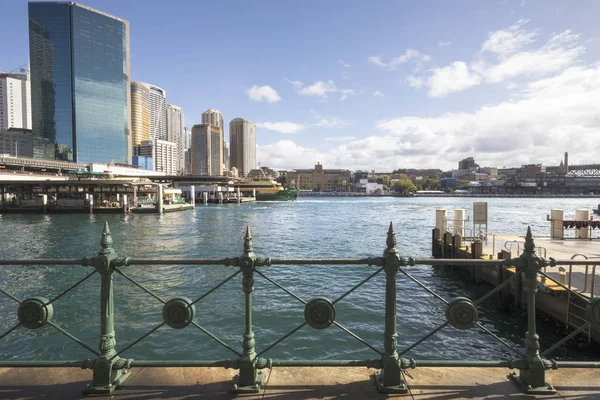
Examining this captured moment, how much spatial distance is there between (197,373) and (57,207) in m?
71.3

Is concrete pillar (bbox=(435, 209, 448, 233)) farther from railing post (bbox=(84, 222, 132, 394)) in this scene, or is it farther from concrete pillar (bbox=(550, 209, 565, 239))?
railing post (bbox=(84, 222, 132, 394))

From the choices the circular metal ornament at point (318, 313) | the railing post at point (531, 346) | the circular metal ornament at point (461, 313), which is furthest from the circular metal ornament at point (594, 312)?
the circular metal ornament at point (318, 313)

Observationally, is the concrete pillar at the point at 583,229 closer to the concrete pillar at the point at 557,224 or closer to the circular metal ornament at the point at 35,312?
the concrete pillar at the point at 557,224

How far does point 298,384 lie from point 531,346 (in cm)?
240

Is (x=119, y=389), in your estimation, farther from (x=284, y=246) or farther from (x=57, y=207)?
(x=57, y=207)

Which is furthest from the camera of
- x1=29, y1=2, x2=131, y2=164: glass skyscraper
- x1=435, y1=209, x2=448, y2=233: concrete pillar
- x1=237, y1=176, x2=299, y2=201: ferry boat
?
x1=29, y1=2, x2=131, y2=164: glass skyscraper

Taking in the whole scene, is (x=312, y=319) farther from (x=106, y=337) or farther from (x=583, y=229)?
(x=583, y=229)

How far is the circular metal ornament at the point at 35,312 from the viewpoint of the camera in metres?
3.58

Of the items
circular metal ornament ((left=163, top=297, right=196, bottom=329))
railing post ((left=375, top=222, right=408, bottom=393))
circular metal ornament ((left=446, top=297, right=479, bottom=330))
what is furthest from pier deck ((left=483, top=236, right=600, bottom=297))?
circular metal ornament ((left=163, top=297, right=196, bottom=329))

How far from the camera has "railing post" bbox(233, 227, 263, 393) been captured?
3.52 metres

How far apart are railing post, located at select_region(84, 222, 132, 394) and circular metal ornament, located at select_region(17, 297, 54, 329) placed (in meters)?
0.55

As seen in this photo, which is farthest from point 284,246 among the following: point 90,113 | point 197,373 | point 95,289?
point 90,113

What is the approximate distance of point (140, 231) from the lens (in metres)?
36.3

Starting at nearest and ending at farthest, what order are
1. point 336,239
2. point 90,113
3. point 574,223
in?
point 574,223
point 336,239
point 90,113
